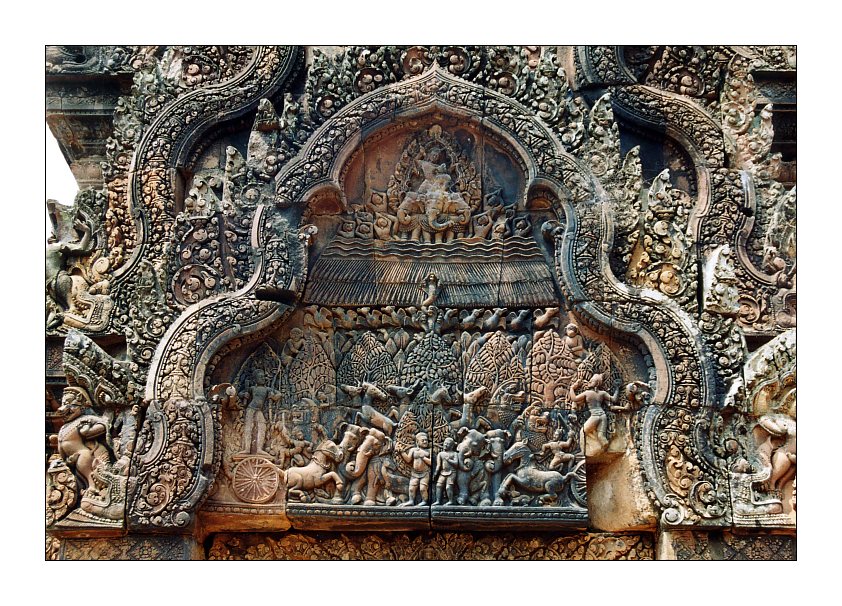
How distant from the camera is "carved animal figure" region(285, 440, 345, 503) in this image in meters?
7.61

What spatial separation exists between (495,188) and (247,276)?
5.85 feet

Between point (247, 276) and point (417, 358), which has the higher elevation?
point (247, 276)

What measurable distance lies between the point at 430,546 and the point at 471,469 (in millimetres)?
591

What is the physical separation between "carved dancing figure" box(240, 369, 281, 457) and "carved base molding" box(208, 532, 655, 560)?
1.99ft

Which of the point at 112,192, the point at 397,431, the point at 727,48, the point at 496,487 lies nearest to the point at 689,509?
the point at 496,487

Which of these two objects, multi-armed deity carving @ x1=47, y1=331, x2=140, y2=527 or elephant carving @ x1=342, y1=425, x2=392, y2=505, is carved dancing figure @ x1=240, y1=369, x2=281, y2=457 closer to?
elephant carving @ x1=342, y1=425, x2=392, y2=505

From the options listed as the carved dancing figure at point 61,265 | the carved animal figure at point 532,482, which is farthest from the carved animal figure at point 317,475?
the carved dancing figure at point 61,265

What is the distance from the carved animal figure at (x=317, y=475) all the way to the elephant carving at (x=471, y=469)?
0.75 m

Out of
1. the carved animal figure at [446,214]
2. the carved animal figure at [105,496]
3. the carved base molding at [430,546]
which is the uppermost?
the carved animal figure at [446,214]

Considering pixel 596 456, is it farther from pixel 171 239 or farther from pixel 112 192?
pixel 112 192

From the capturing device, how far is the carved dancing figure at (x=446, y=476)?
7.58m

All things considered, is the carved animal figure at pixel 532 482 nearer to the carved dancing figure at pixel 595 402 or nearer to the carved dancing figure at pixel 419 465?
the carved dancing figure at pixel 595 402

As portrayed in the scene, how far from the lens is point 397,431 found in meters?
7.71

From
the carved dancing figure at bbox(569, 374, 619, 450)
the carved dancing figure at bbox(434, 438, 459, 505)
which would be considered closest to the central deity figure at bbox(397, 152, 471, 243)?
the carved dancing figure at bbox(569, 374, 619, 450)
